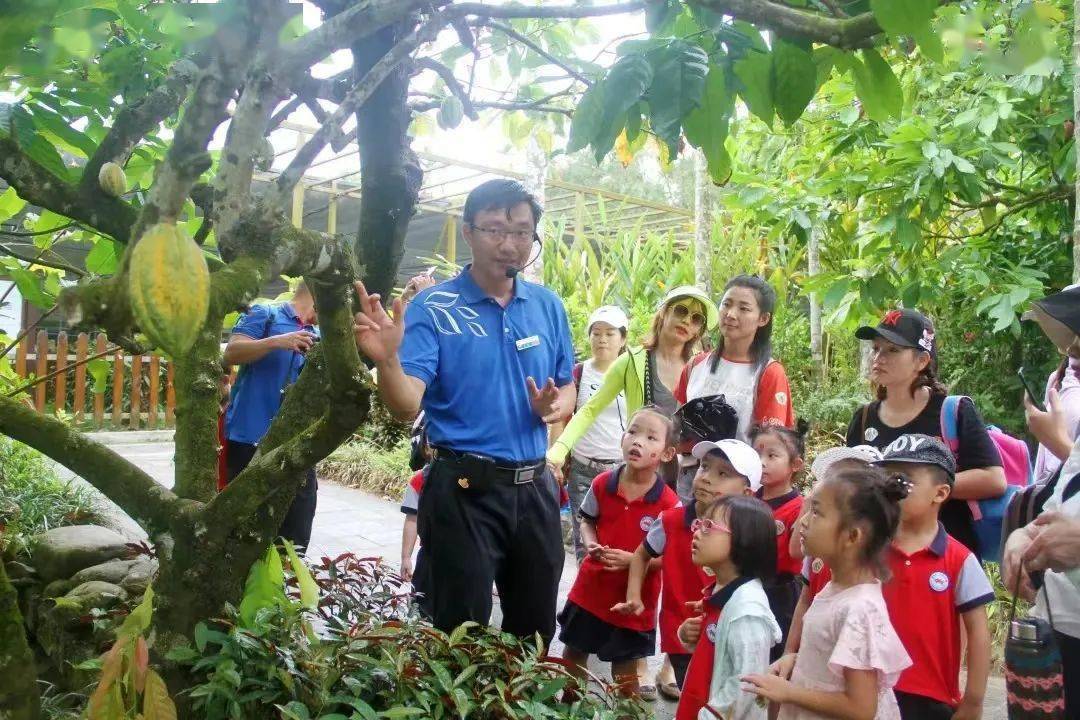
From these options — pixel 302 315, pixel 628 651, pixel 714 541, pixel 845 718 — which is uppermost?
pixel 302 315

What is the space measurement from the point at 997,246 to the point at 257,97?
5035 millimetres

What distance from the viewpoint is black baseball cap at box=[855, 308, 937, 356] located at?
3.26m

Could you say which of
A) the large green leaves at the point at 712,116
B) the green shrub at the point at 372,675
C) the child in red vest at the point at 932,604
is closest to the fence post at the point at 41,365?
the green shrub at the point at 372,675

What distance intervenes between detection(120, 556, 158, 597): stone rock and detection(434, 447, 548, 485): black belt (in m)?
1.33

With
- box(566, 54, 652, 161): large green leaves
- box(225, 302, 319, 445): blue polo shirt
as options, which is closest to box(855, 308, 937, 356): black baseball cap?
box(566, 54, 652, 161): large green leaves

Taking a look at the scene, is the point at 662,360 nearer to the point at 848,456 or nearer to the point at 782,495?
the point at 782,495

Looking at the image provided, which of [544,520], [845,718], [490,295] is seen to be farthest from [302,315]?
[845,718]

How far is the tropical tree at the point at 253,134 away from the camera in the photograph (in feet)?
3.84

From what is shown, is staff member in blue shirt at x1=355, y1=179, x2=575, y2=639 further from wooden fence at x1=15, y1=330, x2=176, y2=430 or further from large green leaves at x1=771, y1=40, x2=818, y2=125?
wooden fence at x1=15, y1=330, x2=176, y2=430

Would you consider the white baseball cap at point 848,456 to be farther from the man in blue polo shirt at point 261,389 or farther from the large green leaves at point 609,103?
the man in blue polo shirt at point 261,389

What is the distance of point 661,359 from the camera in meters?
4.40

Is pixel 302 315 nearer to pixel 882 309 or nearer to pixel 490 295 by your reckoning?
pixel 490 295

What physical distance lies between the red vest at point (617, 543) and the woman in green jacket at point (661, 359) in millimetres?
492

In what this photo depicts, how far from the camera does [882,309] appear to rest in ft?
16.6
